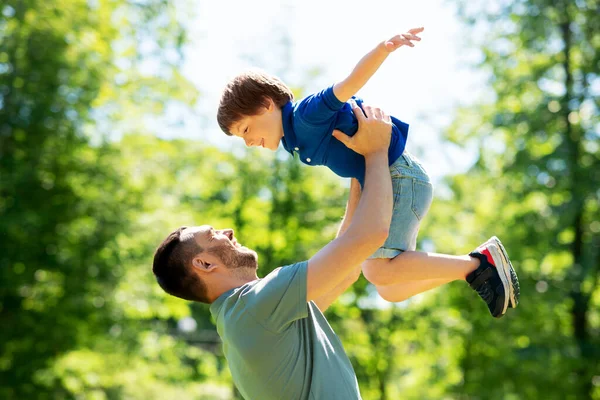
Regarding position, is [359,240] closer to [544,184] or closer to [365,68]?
[365,68]

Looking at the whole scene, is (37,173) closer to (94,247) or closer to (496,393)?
(94,247)

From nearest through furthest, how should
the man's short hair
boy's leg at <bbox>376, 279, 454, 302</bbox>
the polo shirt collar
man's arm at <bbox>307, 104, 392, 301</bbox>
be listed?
man's arm at <bbox>307, 104, 392, 301</bbox> < the man's short hair < the polo shirt collar < boy's leg at <bbox>376, 279, 454, 302</bbox>

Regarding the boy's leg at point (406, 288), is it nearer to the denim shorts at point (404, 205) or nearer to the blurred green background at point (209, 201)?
the denim shorts at point (404, 205)

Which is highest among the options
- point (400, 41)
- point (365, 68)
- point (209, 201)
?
point (400, 41)

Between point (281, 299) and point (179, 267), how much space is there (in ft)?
1.58

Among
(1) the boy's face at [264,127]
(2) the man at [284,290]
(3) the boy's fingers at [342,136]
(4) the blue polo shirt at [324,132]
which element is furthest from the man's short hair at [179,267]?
(3) the boy's fingers at [342,136]

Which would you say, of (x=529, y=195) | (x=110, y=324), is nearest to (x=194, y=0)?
(x=110, y=324)

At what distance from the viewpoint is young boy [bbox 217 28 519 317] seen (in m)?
2.71

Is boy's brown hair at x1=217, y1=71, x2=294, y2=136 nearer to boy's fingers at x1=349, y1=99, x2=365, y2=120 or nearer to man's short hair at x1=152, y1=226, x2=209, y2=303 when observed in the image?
boy's fingers at x1=349, y1=99, x2=365, y2=120

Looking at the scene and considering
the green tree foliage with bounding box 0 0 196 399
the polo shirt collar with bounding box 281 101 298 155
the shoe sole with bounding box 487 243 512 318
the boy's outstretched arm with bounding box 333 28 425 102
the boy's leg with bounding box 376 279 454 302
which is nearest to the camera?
the boy's outstretched arm with bounding box 333 28 425 102

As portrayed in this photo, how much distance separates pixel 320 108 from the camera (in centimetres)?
269

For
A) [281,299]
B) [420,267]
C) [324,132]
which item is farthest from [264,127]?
[420,267]

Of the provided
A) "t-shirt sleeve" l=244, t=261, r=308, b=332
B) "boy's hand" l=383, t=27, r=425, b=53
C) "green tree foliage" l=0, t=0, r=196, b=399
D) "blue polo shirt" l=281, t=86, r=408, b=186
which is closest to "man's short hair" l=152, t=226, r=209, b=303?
"t-shirt sleeve" l=244, t=261, r=308, b=332

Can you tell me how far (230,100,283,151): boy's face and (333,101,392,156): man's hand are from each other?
0.76 feet
